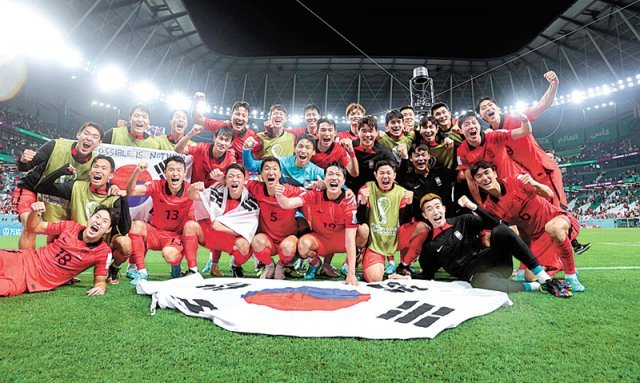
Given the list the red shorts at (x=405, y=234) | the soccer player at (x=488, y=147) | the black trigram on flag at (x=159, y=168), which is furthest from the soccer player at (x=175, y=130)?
the soccer player at (x=488, y=147)

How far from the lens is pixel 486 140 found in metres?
4.19

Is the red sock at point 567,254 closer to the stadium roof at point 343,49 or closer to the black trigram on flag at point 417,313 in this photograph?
the black trigram on flag at point 417,313

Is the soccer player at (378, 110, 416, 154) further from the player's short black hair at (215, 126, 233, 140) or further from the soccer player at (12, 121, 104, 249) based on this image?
the soccer player at (12, 121, 104, 249)

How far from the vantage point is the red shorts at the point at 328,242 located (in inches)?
166

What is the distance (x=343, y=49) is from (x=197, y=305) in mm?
22743

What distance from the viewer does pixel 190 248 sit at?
4109 mm

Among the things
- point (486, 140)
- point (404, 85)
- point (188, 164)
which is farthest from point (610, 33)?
point (188, 164)

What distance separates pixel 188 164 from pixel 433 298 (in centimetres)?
394

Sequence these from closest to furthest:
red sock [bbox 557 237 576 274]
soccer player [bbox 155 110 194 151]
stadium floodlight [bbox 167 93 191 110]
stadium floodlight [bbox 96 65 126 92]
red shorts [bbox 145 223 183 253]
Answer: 1. red sock [bbox 557 237 576 274]
2. red shorts [bbox 145 223 183 253]
3. soccer player [bbox 155 110 194 151]
4. stadium floodlight [bbox 96 65 126 92]
5. stadium floodlight [bbox 167 93 191 110]

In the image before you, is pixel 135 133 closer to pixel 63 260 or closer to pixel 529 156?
pixel 63 260

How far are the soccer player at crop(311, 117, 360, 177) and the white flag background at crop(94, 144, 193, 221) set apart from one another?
202cm

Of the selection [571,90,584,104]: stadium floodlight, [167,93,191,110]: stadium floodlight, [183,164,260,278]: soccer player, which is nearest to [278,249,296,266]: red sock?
[183,164,260,278]: soccer player

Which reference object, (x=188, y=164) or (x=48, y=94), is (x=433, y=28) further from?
(x=48, y=94)

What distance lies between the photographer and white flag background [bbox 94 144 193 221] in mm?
4699
